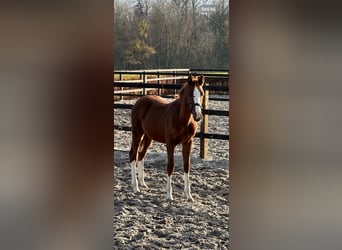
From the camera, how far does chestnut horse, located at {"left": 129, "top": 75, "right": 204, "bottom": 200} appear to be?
2719 millimetres

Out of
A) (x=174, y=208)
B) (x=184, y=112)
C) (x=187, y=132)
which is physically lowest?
(x=174, y=208)

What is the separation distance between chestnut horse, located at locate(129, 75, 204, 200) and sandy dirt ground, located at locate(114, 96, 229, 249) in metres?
0.11

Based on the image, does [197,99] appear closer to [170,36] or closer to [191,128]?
[191,128]

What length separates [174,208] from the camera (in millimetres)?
2508

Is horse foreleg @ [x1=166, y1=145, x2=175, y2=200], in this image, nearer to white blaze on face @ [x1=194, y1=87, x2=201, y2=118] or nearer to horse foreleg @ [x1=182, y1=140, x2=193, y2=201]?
horse foreleg @ [x1=182, y1=140, x2=193, y2=201]

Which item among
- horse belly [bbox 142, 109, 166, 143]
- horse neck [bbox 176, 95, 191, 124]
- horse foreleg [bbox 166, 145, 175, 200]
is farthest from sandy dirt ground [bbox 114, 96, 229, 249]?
horse neck [bbox 176, 95, 191, 124]

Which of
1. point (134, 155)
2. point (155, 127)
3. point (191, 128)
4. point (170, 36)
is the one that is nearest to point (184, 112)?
point (191, 128)

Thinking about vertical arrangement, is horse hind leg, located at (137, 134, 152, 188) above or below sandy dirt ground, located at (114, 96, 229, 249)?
above

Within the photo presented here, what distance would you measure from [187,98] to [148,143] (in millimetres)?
558

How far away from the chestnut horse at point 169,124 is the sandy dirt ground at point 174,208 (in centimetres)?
11

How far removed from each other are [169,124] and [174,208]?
1.92 ft
